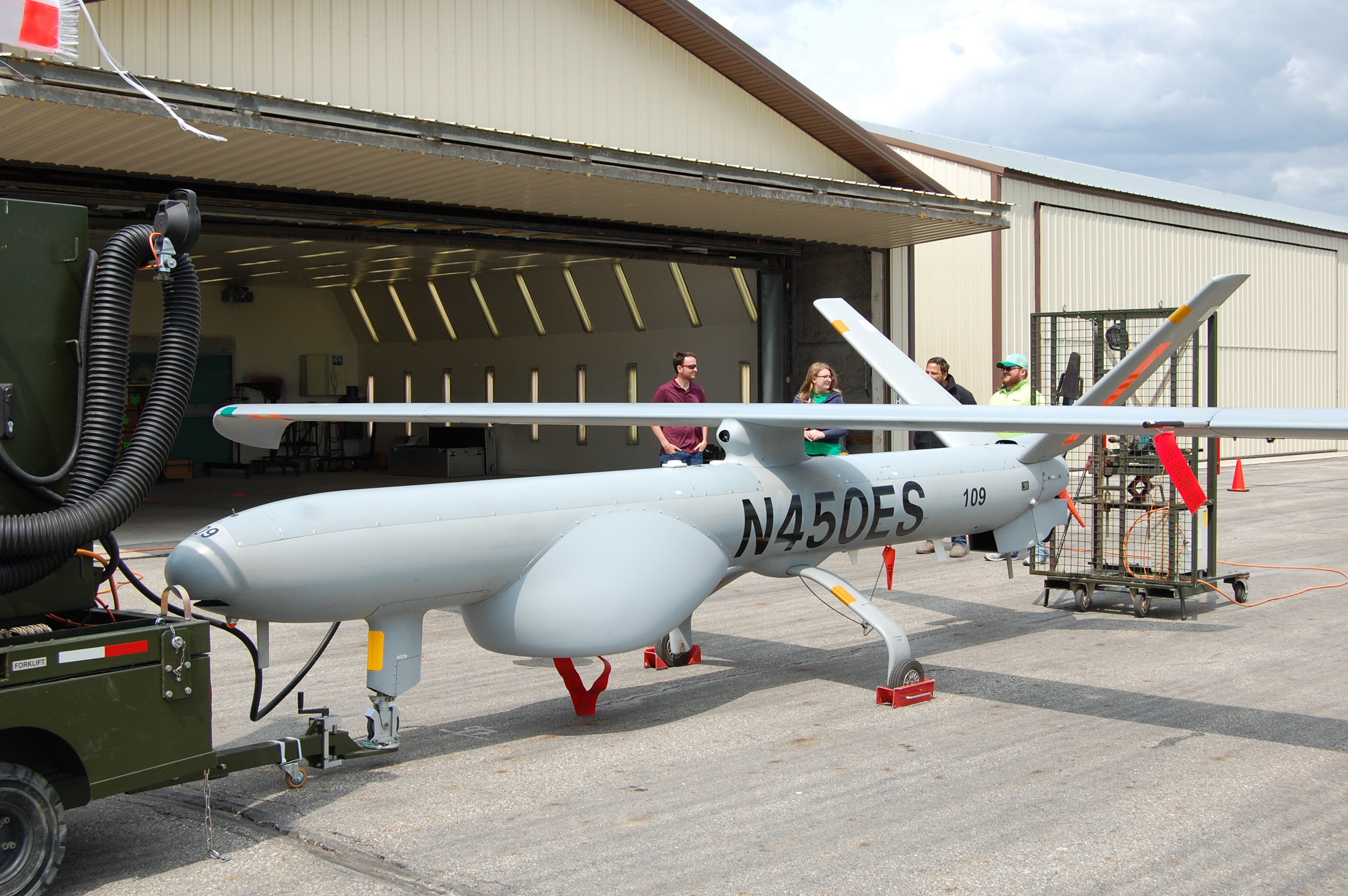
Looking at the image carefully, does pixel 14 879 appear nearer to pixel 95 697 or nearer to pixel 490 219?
pixel 95 697

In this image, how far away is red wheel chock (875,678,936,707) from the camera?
6.50 meters

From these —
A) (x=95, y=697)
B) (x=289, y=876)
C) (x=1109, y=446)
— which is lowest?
(x=289, y=876)

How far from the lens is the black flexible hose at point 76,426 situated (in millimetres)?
4086

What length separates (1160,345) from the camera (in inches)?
277

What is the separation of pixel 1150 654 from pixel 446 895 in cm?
549

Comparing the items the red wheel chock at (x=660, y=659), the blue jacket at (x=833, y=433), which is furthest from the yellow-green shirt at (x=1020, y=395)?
the red wheel chock at (x=660, y=659)

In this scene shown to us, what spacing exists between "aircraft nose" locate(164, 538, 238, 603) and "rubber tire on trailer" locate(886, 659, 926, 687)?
3615 millimetres

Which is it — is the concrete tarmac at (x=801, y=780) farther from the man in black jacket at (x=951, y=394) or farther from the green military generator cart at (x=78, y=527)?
the man in black jacket at (x=951, y=394)

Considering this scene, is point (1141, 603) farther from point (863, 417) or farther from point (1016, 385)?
point (863, 417)

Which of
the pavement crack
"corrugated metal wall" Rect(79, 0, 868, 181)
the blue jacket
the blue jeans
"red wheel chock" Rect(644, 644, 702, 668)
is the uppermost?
"corrugated metal wall" Rect(79, 0, 868, 181)

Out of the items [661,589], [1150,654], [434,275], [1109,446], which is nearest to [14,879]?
[661,589]

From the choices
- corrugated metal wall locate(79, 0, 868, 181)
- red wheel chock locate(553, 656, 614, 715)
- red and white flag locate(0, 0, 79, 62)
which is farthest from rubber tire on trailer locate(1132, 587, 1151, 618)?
red and white flag locate(0, 0, 79, 62)

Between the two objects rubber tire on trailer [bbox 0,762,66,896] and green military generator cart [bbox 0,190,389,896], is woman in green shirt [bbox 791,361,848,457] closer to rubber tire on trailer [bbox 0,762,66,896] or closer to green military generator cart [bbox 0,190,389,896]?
green military generator cart [bbox 0,190,389,896]

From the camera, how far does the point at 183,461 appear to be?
25.4 meters
